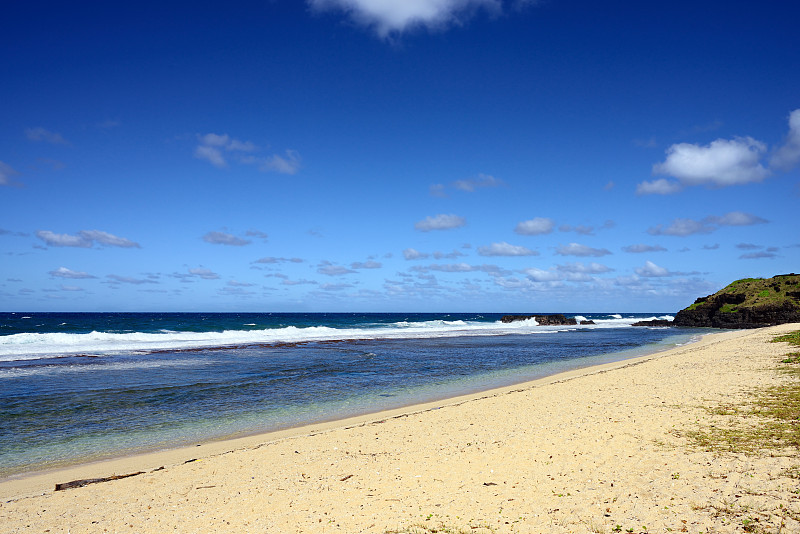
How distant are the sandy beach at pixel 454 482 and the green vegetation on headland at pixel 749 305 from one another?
6107cm

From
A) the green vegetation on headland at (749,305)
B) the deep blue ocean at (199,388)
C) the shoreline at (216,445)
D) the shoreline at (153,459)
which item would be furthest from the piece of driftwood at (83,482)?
the green vegetation on headland at (749,305)

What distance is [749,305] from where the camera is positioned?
62.3 m

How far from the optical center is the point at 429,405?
1427 centimetres

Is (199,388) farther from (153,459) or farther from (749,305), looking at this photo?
(749,305)

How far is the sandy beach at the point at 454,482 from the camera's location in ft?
17.9

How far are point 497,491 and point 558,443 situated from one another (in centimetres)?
262

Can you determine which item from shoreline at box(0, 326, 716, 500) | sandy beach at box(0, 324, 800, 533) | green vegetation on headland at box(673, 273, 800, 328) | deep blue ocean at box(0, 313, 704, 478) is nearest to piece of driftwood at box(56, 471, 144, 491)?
sandy beach at box(0, 324, 800, 533)

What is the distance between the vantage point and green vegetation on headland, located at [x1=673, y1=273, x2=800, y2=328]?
192ft

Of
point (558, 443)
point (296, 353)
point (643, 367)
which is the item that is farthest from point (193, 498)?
point (296, 353)

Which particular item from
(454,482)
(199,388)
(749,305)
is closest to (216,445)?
(454,482)

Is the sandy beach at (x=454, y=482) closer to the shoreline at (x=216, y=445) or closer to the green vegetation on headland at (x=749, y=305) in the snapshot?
the shoreline at (x=216, y=445)

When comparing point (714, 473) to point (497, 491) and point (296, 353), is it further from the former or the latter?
point (296, 353)

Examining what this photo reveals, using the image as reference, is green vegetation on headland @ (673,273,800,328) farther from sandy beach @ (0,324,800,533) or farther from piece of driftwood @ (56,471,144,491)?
piece of driftwood @ (56,471,144,491)

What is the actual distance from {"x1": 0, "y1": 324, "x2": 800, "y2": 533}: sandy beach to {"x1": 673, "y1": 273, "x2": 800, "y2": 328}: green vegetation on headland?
200ft
